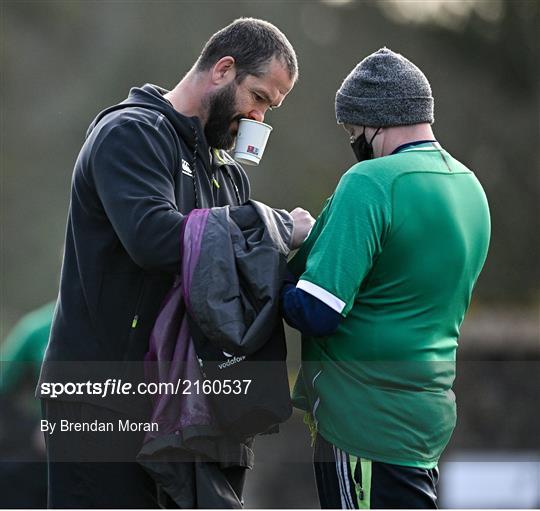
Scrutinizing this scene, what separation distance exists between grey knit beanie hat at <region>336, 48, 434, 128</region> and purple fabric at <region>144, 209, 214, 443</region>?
0.54 meters

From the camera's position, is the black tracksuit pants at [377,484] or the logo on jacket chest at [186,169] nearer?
the black tracksuit pants at [377,484]

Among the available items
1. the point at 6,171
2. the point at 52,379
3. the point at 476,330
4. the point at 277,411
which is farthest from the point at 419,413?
the point at 6,171

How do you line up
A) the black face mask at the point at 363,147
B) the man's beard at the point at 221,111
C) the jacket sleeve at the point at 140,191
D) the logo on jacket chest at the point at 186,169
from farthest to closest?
Answer: the man's beard at the point at 221,111 < the logo on jacket chest at the point at 186,169 < the black face mask at the point at 363,147 < the jacket sleeve at the point at 140,191

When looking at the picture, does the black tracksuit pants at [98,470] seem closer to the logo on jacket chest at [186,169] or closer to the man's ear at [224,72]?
the logo on jacket chest at [186,169]

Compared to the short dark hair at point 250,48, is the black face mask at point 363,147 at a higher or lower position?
lower

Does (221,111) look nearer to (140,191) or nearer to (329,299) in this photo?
(140,191)

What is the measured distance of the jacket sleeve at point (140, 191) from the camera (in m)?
2.88

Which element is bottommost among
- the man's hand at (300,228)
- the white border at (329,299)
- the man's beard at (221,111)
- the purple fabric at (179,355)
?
the purple fabric at (179,355)

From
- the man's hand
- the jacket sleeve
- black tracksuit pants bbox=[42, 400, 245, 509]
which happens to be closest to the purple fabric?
the jacket sleeve

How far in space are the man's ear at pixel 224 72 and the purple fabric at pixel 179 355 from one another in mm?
581

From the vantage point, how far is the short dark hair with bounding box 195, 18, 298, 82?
3.32 metres

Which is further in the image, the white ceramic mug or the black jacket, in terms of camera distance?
the white ceramic mug

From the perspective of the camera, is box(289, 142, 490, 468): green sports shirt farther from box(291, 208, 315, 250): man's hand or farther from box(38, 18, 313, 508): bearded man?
box(38, 18, 313, 508): bearded man

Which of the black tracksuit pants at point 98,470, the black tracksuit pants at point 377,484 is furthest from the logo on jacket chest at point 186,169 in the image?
the black tracksuit pants at point 377,484
